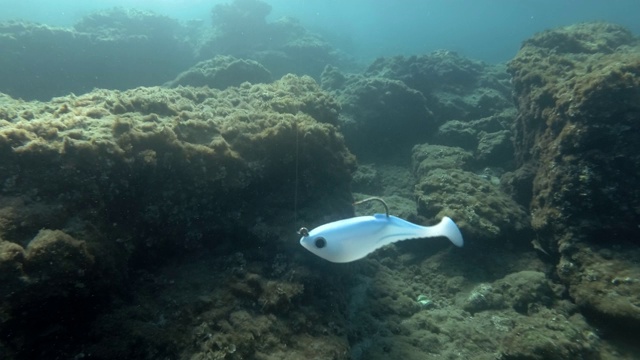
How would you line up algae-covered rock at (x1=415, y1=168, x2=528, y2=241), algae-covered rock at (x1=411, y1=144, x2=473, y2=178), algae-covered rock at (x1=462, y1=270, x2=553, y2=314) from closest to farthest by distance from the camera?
algae-covered rock at (x1=462, y1=270, x2=553, y2=314) → algae-covered rock at (x1=415, y1=168, x2=528, y2=241) → algae-covered rock at (x1=411, y1=144, x2=473, y2=178)

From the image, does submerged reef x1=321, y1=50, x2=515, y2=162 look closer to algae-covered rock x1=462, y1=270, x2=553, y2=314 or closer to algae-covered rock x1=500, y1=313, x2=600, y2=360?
algae-covered rock x1=462, y1=270, x2=553, y2=314

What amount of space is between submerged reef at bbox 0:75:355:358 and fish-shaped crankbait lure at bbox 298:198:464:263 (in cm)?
159

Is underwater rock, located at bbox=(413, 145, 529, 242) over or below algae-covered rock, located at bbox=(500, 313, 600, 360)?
over

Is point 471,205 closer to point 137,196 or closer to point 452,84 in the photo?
point 137,196

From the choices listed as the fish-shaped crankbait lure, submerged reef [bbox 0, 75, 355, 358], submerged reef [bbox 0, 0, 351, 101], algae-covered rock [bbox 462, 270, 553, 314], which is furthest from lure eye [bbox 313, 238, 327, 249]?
submerged reef [bbox 0, 0, 351, 101]

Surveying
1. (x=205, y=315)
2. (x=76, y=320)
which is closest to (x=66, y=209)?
(x=76, y=320)

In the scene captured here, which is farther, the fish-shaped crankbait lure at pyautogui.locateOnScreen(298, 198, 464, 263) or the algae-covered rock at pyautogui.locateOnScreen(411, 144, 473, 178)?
the algae-covered rock at pyautogui.locateOnScreen(411, 144, 473, 178)

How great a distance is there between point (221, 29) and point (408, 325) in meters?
22.6

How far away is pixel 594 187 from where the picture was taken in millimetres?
5375

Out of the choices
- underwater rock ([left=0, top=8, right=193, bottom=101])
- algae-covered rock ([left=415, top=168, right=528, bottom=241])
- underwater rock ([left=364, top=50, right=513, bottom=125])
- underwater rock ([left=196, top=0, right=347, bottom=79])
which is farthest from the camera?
underwater rock ([left=196, top=0, right=347, bottom=79])

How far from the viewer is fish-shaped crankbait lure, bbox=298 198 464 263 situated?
2.75 meters

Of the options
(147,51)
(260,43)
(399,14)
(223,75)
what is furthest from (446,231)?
(399,14)

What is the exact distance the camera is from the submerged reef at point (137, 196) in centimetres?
306

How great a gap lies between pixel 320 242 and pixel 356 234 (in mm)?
302
